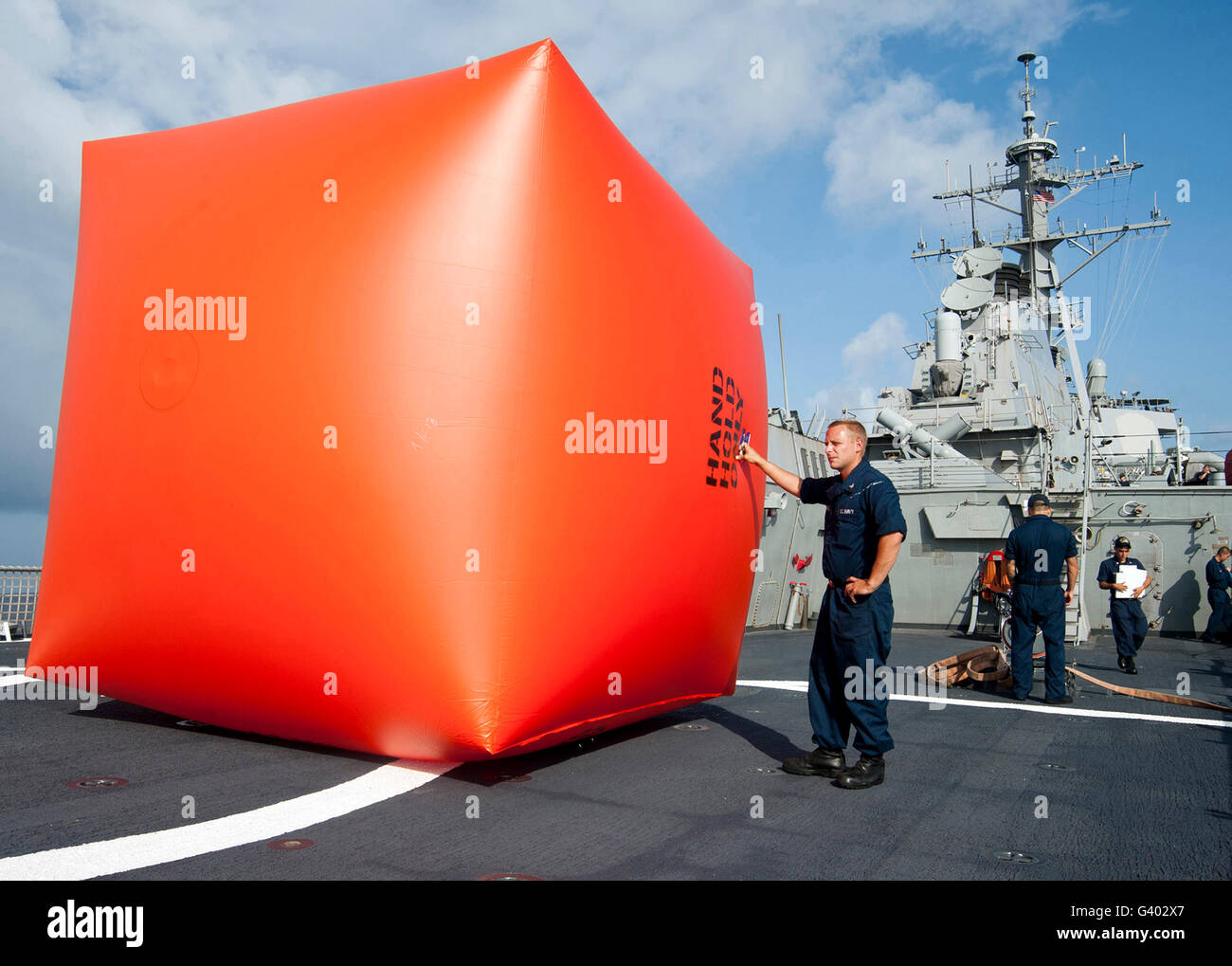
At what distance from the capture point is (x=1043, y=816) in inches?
149

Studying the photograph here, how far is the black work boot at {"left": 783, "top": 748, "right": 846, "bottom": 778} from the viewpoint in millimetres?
4461

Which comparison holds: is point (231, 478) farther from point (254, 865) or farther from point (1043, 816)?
point (1043, 816)

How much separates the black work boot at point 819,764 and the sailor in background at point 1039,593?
12.6 ft

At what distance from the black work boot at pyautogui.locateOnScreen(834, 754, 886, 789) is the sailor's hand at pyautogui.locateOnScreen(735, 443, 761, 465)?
1.77m

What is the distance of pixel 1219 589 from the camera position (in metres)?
14.3

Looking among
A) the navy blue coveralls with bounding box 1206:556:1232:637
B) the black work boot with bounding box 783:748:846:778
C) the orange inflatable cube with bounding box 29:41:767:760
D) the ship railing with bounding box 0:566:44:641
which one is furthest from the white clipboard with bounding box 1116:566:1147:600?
the ship railing with bounding box 0:566:44:641

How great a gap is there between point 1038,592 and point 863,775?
4175 mm

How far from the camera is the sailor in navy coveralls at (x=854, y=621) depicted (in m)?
4.34

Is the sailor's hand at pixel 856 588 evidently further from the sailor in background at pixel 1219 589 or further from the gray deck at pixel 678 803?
the sailor in background at pixel 1219 589

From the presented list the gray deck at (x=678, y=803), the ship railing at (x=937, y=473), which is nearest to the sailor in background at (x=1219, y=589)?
the ship railing at (x=937, y=473)

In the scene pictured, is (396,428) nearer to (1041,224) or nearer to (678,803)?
(678,803)

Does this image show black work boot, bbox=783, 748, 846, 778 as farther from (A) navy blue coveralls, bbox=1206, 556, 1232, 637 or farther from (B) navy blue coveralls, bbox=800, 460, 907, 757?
(A) navy blue coveralls, bbox=1206, 556, 1232, 637
